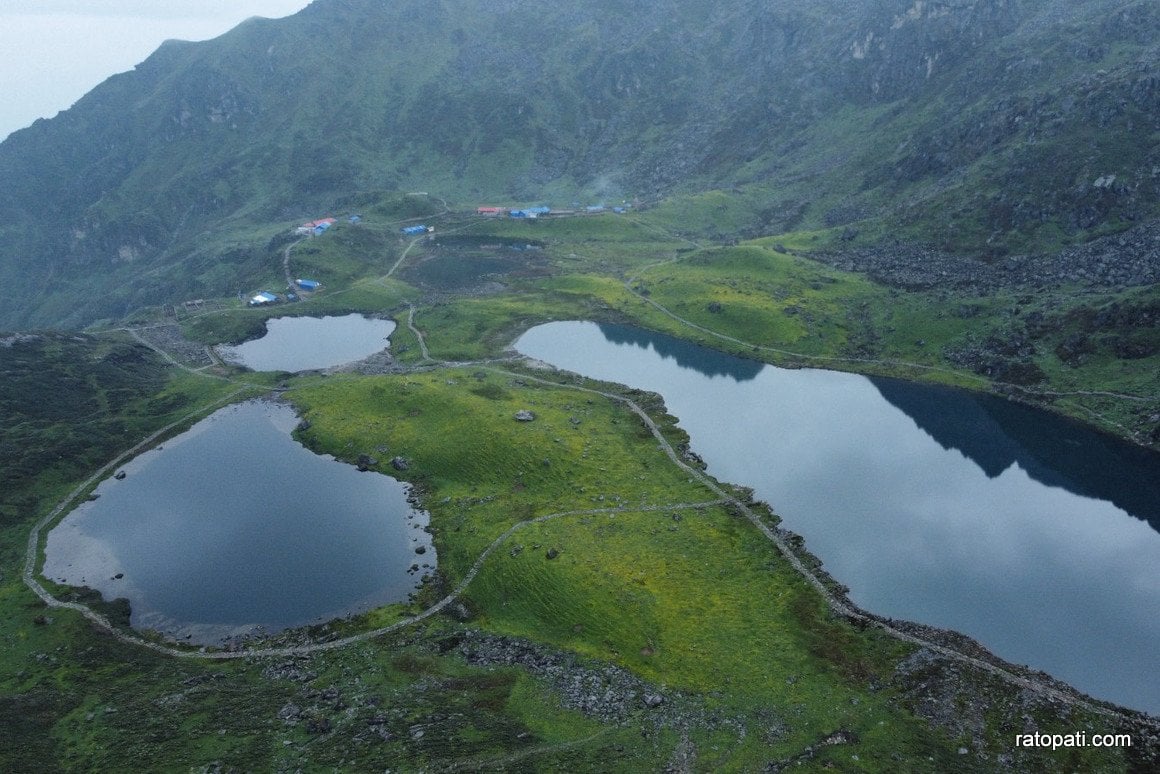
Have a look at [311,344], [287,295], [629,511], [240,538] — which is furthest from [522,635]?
[287,295]

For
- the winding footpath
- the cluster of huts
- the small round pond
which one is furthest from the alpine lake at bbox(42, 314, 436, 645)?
the cluster of huts

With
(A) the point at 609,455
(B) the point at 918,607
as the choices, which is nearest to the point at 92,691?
(A) the point at 609,455

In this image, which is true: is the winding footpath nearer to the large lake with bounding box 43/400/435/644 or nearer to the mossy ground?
the mossy ground

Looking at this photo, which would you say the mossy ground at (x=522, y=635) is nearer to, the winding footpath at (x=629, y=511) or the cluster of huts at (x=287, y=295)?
the winding footpath at (x=629, y=511)

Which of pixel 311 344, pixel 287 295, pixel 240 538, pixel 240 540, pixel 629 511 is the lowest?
pixel 629 511

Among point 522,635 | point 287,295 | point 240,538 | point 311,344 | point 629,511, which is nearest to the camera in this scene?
point 522,635

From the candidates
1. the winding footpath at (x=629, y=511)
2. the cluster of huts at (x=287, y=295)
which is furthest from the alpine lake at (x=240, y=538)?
the cluster of huts at (x=287, y=295)

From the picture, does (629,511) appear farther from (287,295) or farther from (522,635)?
(287,295)
